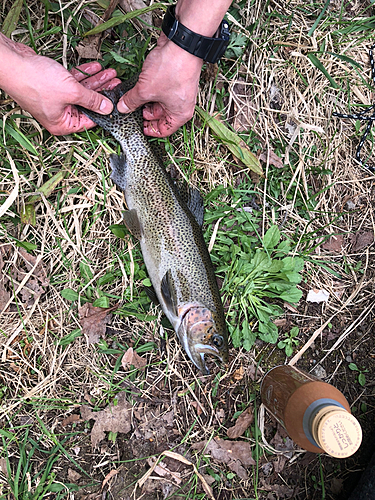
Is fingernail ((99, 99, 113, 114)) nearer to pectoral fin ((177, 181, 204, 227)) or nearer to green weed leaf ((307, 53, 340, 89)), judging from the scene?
pectoral fin ((177, 181, 204, 227))

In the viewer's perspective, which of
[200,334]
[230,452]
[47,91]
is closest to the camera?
[47,91]

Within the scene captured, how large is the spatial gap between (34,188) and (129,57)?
151 cm

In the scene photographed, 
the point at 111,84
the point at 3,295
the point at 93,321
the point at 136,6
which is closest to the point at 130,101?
the point at 111,84

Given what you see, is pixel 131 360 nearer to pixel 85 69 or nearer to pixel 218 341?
pixel 218 341

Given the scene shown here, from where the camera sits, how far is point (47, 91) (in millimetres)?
2789

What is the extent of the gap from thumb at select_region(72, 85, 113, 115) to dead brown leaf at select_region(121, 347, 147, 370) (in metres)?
2.22

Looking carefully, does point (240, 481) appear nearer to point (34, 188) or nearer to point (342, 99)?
point (34, 188)

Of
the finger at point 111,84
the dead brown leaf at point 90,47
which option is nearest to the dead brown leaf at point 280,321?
the finger at point 111,84

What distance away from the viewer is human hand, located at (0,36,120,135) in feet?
9.00

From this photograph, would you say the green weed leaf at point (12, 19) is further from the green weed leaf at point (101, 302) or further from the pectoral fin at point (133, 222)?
the green weed leaf at point (101, 302)

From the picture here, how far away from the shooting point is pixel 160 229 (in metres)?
3.13

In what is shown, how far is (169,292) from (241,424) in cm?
156

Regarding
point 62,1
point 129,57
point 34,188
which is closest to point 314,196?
point 129,57

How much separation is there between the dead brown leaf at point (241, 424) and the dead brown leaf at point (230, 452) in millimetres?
78
